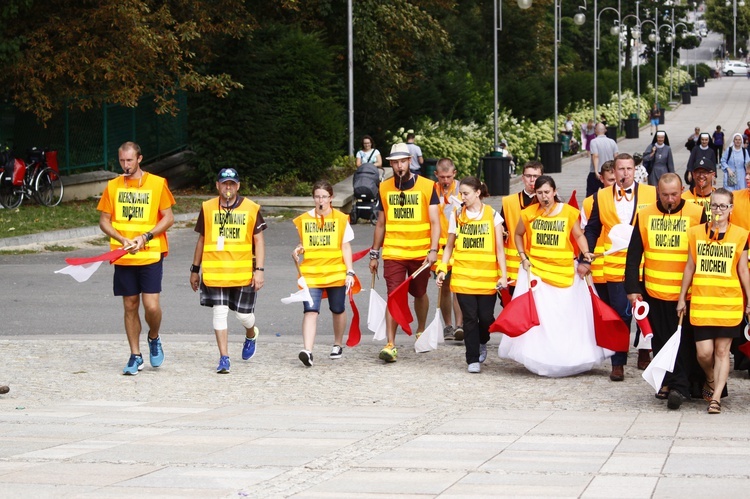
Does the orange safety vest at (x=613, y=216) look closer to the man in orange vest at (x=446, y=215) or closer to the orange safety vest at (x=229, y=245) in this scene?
the man in orange vest at (x=446, y=215)

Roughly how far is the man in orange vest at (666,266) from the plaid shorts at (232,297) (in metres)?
3.00

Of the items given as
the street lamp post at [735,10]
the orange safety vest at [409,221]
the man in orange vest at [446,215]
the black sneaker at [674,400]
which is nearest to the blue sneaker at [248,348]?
the orange safety vest at [409,221]

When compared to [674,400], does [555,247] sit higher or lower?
higher

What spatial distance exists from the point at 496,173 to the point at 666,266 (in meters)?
23.2

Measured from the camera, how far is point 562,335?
10.5m

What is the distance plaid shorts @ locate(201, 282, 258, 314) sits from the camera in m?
10.6

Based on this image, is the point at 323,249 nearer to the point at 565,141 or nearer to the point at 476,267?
the point at 476,267

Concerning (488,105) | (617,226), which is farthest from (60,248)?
(488,105)

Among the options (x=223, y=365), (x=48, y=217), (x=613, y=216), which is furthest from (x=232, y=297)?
(x=48, y=217)

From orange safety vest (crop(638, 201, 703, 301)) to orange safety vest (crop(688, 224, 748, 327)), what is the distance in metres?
0.34

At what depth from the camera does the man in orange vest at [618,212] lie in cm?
1068

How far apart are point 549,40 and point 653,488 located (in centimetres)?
6244

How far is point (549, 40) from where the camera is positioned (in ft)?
220

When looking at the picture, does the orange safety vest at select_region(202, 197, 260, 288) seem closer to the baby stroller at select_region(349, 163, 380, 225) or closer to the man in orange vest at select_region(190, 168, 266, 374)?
the man in orange vest at select_region(190, 168, 266, 374)
